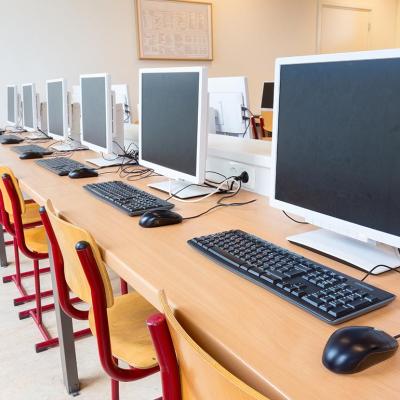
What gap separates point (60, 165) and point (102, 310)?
1.44 metres

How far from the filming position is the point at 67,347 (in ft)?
5.64

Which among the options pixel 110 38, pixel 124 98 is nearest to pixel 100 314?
pixel 124 98

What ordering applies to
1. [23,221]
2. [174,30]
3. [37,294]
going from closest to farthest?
[37,294]
[23,221]
[174,30]

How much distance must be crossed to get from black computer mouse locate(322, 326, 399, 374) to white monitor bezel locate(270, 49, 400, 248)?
32 cm

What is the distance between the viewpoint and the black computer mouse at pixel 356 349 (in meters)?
0.63

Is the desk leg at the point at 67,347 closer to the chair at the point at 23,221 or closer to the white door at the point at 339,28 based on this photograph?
the chair at the point at 23,221

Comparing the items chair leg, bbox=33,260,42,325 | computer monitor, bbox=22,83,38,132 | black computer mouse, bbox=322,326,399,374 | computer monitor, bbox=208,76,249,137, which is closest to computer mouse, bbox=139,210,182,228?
black computer mouse, bbox=322,326,399,374

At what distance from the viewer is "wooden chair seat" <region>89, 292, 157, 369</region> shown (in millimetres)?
1244

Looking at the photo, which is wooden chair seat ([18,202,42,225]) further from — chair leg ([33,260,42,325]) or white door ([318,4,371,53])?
white door ([318,4,371,53])

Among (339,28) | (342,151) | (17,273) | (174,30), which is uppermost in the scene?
(339,28)

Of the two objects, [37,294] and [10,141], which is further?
[10,141]

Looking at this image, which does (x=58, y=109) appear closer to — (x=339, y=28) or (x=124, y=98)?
(x=124, y=98)

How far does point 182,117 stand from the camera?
1652 mm

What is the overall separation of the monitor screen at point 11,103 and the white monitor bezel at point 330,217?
3869 millimetres
